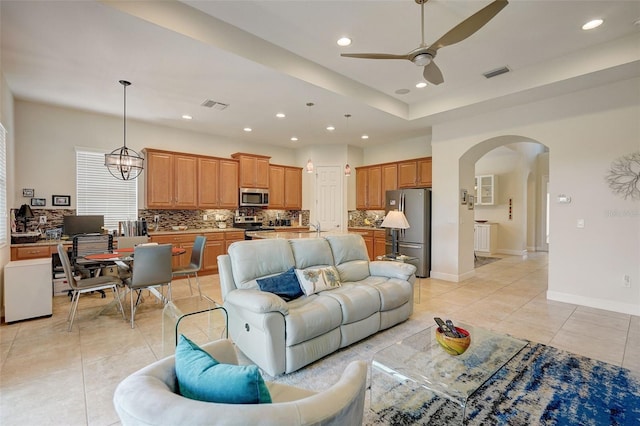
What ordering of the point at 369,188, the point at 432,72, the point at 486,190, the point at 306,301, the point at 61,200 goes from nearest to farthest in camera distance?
1. the point at 306,301
2. the point at 432,72
3. the point at 61,200
4. the point at 369,188
5. the point at 486,190

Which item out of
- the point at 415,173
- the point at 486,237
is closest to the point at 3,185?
the point at 415,173

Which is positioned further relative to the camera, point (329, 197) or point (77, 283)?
point (329, 197)

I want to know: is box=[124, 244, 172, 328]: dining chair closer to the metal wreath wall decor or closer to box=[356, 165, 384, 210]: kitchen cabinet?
box=[356, 165, 384, 210]: kitchen cabinet

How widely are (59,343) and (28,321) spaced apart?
985mm

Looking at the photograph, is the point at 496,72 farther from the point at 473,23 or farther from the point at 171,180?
the point at 171,180

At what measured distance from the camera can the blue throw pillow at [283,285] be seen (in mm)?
2903

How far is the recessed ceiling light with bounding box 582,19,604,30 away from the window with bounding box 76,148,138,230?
7175 mm

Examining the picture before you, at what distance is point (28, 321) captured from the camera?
3.56 m

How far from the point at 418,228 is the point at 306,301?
3658mm

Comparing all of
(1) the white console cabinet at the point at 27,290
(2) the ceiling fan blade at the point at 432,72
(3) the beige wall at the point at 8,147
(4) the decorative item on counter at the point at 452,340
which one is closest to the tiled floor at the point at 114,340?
(1) the white console cabinet at the point at 27,290

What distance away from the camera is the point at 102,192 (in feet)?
18.3

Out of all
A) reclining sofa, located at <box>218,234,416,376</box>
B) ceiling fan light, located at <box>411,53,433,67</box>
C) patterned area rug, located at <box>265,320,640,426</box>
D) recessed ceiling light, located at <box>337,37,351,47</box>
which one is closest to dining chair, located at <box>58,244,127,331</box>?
reclining sofa, located at <box>218,234,416,376</box>

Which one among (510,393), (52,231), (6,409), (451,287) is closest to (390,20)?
(510,393)

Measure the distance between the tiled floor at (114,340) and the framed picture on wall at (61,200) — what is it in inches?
65.9
